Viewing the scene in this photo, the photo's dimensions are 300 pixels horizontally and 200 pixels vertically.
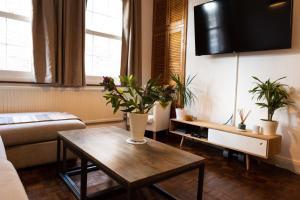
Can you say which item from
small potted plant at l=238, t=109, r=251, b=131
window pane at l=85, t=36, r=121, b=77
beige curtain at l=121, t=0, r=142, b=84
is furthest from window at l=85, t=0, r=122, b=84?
small potted plant at l=238, t=109, r=251, b=131

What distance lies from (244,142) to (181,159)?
129 cm

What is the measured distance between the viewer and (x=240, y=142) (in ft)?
7.80

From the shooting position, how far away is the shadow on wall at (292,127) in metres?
2.30

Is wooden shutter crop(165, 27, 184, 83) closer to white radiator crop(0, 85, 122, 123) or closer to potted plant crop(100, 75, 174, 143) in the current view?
white radiator crop(0, 85, 122, 123)

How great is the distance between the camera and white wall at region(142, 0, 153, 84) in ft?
13.2

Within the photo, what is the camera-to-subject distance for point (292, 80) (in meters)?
2.33

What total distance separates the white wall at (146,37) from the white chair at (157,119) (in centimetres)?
98

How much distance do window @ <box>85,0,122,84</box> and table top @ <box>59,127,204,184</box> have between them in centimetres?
195

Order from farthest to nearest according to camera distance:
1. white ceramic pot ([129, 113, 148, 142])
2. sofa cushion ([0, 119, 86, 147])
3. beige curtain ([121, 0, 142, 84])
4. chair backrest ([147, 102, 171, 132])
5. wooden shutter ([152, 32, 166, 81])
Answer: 1. wooden shutter ([152, 32, 166, 81])
2. beige curtain ([121, 0, 142, 84])
3. chair backrest ([147, 102, 171, 132])
4. sofa cushion ([0, 119, 86, 147])
5. white ceramic pot ([129, 113, 148, 142])

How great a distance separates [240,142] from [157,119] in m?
1.27

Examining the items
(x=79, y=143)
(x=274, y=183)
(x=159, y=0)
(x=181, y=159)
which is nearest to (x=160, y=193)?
(x=181, y=159)

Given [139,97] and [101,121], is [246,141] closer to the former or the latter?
[139,97]

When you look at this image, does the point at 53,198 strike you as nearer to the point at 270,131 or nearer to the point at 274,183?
the point at 274,183

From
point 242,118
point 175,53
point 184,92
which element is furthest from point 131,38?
point 242,118
